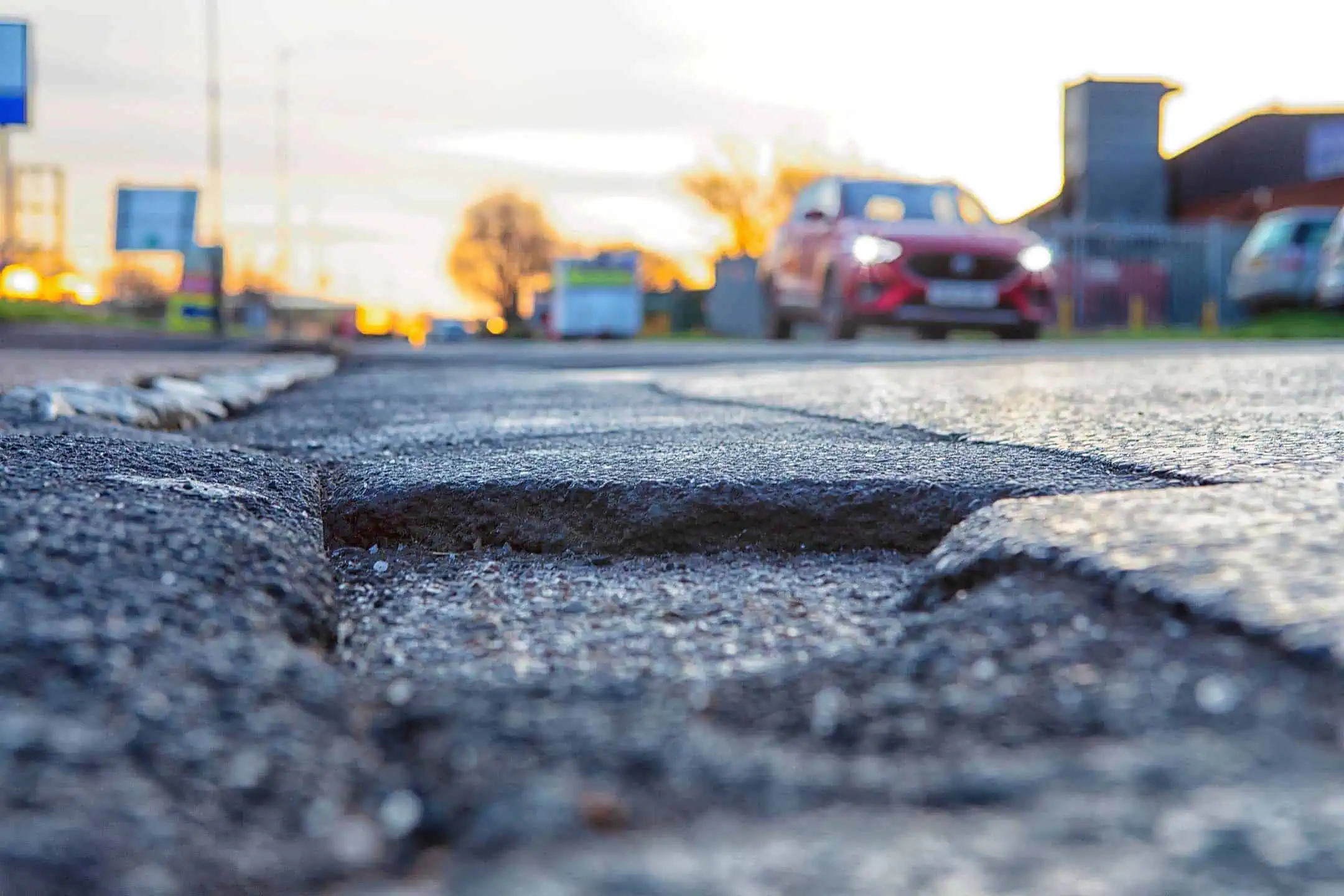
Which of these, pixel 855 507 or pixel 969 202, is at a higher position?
pixel 969 202

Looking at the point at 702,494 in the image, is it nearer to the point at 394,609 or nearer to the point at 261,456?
the point at 394,609

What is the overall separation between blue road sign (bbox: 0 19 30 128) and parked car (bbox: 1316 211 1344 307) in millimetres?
12932

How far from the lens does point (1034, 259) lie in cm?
1133

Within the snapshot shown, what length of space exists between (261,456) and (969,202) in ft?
36.0

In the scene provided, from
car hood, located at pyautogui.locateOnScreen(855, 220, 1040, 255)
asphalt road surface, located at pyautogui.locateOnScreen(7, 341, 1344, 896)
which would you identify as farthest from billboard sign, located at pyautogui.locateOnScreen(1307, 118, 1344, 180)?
asphalt road surface, located at pyautogui.locateOnScreen(7, 341, 1344, 896)

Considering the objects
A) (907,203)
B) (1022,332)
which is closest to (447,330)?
(907,203)

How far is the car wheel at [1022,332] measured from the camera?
11500 millimetres

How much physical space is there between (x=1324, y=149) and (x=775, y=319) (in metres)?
32.0

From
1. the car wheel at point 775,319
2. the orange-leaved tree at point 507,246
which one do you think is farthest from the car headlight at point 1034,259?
the orange-leaved tree at point 507,246

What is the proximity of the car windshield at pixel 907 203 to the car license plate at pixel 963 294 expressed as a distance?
1.04 metres

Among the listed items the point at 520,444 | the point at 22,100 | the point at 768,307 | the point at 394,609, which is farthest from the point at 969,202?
the point at 394,609

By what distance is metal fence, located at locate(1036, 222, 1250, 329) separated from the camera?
29.1m

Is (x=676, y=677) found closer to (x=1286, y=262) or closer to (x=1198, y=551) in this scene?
(x=1198, y=551)

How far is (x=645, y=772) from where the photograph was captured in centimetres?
81
